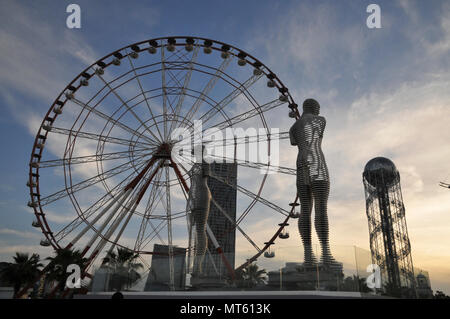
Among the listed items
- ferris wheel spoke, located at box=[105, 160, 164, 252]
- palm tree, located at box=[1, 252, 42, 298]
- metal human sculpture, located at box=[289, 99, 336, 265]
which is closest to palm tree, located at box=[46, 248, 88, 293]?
ferris wheel spoke, located at box=[105, 160, 164, 252]

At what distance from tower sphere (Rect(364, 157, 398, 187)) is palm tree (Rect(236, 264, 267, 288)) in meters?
39.7

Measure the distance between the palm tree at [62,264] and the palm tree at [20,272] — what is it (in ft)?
24.6

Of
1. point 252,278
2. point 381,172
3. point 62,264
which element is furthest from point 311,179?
point 381,172

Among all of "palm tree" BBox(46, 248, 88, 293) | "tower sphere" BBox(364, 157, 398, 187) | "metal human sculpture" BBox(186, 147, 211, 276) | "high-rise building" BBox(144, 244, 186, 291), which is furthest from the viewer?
"tower sphere" BBox(364, 157, 398, 187)

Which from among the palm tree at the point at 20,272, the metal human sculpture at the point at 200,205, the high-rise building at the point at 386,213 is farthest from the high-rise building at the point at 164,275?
the high-rise building at the point at 386,213

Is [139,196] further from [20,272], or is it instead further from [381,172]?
[381,172]

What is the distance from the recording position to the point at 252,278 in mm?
14133

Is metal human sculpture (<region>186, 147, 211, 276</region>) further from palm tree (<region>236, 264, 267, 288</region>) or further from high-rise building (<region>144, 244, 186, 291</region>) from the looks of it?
palm tree (<region>236, 264, 267, 288</region>)

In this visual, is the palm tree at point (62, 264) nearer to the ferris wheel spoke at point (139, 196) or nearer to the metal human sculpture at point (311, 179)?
the ferris wheel spoke at point (139, 196)

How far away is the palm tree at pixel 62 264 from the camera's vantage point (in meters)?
23.0

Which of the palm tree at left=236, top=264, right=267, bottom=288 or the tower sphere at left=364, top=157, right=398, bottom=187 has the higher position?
the tower sphere at left=364, top=157, right=398, bottom=187

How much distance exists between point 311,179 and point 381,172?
3780 cm

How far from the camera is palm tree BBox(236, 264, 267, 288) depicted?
550 inches
